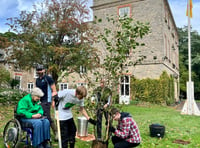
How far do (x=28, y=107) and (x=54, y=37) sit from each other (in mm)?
6963

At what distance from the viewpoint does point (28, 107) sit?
3.95 m

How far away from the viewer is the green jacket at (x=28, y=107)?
382 cm

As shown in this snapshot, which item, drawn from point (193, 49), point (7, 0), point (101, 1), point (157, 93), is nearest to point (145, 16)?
point (101, 1)

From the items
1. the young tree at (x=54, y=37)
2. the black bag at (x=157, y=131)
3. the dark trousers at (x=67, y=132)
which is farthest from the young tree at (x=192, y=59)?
the dark trousers at (x=67, y=132)

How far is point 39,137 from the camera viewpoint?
12.0ft

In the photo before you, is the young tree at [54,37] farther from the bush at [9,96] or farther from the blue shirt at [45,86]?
the blue shirt at [45,86]

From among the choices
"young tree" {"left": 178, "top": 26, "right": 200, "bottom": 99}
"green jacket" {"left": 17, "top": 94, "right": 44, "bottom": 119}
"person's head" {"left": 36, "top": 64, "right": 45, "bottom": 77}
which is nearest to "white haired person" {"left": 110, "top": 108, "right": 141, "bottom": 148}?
"green jacket" {"left": 17, "top": 94, "right": 44, "bottom": 119}

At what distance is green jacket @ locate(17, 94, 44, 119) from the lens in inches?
150

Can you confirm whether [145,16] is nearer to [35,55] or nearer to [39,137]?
[35,55]

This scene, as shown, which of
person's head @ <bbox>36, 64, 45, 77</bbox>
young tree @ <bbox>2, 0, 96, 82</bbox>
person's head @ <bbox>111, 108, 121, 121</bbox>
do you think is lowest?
person's head @ <bbox>111, 108, 121, 121</bbox>

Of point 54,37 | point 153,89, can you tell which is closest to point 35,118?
point 54,37

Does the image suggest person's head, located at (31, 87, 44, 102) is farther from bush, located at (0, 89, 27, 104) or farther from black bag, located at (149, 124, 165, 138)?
bush, located at (0, 89, 27, 104)

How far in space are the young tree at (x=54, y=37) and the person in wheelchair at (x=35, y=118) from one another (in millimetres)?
5305

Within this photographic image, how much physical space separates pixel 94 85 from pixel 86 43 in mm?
6443
